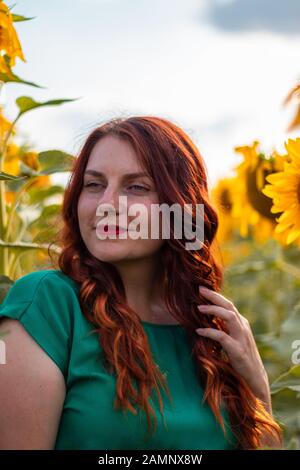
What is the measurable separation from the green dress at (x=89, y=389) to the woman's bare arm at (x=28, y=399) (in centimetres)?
3

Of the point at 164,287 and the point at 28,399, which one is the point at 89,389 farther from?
the point at 164,287

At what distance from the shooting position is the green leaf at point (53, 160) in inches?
76.0

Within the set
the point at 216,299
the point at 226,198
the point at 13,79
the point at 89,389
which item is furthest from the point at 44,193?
the point at 226,198

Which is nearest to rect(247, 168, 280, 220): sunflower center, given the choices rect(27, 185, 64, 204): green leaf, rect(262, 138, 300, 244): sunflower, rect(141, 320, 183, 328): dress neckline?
rect(262, 138, 300, 244): sunflower

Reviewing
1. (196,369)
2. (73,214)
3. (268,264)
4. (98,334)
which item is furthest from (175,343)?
(268,264)

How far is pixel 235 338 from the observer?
159 centimetres

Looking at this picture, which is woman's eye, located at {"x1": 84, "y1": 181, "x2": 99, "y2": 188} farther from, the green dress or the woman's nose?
the green dress

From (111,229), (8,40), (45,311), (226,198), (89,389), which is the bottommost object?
(226,198)

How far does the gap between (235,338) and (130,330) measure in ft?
0.63

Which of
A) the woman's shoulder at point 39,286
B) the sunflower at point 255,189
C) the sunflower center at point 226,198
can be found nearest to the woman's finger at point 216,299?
the woman's shoulder at point 39,286

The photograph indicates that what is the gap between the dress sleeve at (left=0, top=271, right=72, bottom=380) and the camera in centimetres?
145

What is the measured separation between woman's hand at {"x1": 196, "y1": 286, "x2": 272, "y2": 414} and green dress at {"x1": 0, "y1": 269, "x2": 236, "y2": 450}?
0.08 meters

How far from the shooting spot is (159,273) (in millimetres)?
1715
